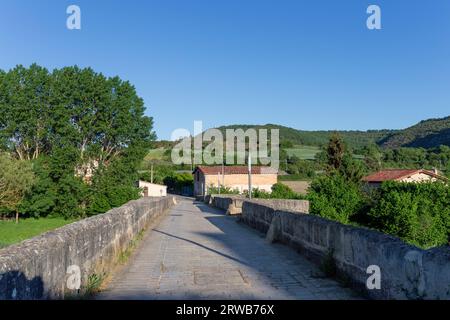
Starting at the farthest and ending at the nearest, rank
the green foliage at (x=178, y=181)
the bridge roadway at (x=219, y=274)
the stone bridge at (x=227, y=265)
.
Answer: the green foliage at (x=178, y=181) < the bridge roadway at (x=219, y=274) < the stone bridge at (x=227, y=265)

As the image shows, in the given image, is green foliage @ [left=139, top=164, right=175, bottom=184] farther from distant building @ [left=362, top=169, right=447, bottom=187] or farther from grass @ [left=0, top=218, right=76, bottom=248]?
distant building @ [left=362, top=169, right=447, bottom=187]

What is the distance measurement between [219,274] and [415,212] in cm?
3834

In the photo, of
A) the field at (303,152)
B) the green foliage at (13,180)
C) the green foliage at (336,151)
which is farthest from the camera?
the field at (303,152)

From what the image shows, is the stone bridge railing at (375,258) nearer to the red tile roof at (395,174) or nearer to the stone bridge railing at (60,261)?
the stone bridge railing at (60,261)

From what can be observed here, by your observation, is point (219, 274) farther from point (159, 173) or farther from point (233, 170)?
point (159, 173)

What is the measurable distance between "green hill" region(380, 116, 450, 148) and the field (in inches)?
838

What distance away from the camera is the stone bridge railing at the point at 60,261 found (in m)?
3.96

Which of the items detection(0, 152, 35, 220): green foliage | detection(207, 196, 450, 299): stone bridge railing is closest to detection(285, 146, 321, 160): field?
detection(0, 152, 35, 220): green foliage

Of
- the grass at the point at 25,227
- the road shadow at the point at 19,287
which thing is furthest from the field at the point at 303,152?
the road shadow at the point at 19,287

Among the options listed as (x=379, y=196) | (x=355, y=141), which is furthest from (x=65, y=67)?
(x=355, y=141)

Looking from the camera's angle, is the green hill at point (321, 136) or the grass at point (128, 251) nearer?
the grass at point (128, 251)

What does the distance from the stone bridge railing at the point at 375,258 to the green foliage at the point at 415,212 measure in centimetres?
3418

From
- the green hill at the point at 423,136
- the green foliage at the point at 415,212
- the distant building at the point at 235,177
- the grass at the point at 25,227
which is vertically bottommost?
the grass at the point at 25,227
